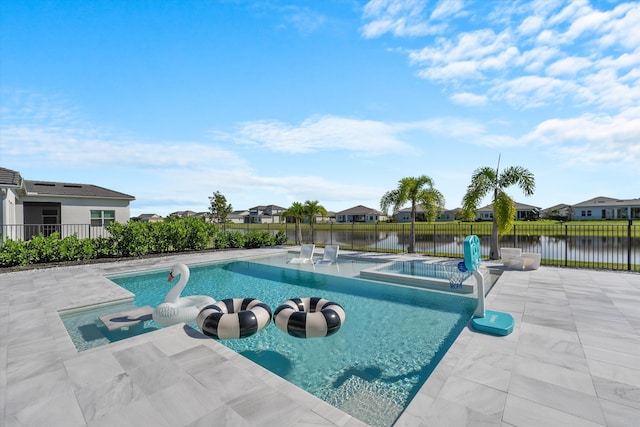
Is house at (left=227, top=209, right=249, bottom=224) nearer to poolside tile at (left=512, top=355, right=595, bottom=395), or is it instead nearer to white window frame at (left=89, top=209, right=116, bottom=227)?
white window frame at (left=89, top=209, right=116, bottom=227)

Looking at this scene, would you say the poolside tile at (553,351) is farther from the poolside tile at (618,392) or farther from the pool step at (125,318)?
the pool step at (125,318)

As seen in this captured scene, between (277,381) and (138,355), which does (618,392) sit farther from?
(138,355)

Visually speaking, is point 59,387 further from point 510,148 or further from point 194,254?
point 510,148

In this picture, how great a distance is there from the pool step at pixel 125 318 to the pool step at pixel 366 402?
13.3 ft

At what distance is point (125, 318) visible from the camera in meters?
5.47

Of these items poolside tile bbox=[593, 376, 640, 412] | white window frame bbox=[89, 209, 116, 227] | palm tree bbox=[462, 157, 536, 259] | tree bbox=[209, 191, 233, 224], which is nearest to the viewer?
poolside tile bbox=[593, 376, 640, 412]

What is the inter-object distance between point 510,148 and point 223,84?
36.1 ft

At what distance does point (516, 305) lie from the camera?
5.93m

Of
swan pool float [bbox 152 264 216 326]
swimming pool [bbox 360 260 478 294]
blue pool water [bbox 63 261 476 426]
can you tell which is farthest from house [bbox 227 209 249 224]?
swan pool float [bbox 152 264 216 326]

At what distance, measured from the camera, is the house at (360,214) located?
196 feet

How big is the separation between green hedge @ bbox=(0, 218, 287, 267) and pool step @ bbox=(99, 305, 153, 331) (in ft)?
26.1

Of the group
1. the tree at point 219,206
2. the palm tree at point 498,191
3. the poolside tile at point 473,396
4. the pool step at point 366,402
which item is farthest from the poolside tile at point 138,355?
the tree at point 219,206

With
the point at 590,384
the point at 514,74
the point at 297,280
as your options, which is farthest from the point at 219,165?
the point at 590,384

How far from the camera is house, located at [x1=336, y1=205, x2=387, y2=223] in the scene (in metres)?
59.7
